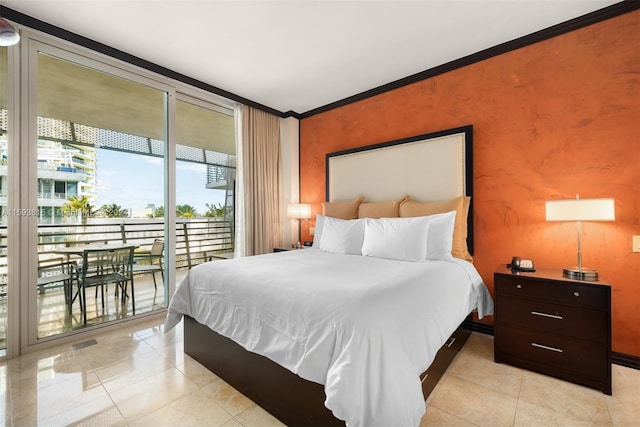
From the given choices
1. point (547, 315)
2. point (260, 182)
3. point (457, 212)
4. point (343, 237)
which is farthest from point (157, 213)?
point (547, 315)

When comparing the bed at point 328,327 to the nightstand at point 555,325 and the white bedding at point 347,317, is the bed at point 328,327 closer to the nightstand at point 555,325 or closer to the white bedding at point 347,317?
the white bedding at point 347,317

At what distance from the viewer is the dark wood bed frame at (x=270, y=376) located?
141 centimetres

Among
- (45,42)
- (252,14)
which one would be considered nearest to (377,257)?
(252,14)

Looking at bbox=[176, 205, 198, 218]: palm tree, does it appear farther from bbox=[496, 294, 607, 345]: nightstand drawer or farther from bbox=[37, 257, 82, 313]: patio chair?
bbox=[496, 294, 607, 345]: nightstand drawer

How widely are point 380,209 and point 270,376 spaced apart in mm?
2115

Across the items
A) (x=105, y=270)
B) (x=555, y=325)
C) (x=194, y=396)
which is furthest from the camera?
(x=105, y=270)

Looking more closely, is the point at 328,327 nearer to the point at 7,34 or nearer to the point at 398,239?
the point at 398,239

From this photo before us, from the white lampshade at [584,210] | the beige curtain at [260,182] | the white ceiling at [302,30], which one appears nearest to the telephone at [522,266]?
the white lampshade at [584,210]

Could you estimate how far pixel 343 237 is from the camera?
2932 millimetres

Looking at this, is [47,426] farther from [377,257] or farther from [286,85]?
[286,85]

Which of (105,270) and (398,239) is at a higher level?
(398,239)

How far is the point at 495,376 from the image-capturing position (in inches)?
78.7

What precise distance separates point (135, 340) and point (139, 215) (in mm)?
1269

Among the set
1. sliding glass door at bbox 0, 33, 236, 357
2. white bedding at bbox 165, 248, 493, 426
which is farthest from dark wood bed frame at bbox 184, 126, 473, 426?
sliding glass door at bbox 0, 33, 236, 357
